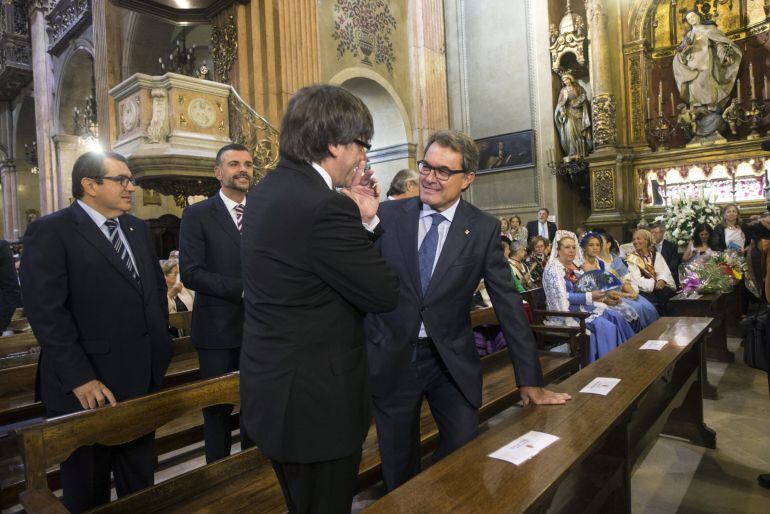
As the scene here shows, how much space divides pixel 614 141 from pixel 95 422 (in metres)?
10.6

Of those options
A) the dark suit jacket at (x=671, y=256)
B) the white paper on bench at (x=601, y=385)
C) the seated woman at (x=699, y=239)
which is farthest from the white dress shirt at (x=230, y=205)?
the seated woman at (x=699, y=239)

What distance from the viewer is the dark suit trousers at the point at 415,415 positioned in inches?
73.4

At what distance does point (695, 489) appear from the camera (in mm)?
2844

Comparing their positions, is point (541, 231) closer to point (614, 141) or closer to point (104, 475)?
point (614, 141)

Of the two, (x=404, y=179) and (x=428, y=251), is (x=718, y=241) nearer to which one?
(x=404, y=179)

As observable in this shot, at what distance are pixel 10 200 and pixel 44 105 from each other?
5951mm

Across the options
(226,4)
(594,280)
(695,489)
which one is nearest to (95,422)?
(695,489)

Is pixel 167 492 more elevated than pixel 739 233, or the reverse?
pixel 739 233

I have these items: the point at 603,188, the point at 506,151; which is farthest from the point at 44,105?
the point at 603,188

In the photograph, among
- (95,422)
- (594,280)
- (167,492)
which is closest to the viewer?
(95,422)

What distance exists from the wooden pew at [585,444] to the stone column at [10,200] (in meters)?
19.5

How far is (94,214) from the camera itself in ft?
7.16

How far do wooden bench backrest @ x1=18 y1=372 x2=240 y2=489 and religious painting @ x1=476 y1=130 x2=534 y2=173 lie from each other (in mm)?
10530

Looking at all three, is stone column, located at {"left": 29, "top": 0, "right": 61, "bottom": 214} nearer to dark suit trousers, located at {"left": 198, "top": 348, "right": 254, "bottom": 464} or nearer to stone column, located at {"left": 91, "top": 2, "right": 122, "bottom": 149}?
stone column, located at {"left": 91, "top": 2, "right": 122, "bottom": 149}
